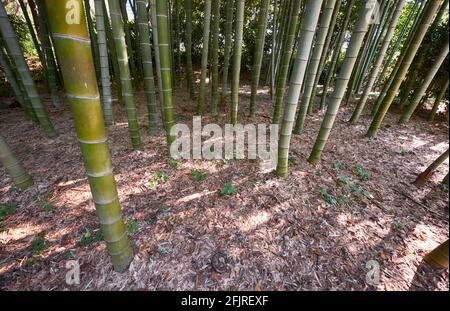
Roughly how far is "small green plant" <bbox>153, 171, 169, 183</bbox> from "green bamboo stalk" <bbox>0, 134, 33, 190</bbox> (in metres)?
1.37

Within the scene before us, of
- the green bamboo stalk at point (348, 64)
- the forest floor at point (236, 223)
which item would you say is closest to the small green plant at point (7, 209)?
the forest floor at point (236, 223)

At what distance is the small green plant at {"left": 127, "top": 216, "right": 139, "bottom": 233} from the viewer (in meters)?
1.89

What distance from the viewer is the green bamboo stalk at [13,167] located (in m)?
2.09

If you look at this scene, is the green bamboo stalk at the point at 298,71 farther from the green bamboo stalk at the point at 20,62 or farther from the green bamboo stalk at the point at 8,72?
the green bamboo stalk at the point at 8,72

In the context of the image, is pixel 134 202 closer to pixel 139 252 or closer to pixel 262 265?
pixel 139 252

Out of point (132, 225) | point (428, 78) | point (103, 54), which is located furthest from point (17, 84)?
point (428, 78)

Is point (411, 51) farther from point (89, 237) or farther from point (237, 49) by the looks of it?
point (89, 237)

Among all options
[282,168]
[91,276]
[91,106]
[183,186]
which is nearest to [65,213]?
[91,276]

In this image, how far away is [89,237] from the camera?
6.02 ft

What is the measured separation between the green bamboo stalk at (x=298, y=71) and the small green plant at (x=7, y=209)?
2833 millimetres

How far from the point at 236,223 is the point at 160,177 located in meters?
1.09

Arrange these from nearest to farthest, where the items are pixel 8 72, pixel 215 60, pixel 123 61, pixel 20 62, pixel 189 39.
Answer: pixel 123 61 < pixel 20 62 < pixel 8 72 < pixel 215 60 < pixel 189 39

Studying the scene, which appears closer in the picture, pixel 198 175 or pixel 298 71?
pixel 298 71

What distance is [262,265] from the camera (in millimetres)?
1652
